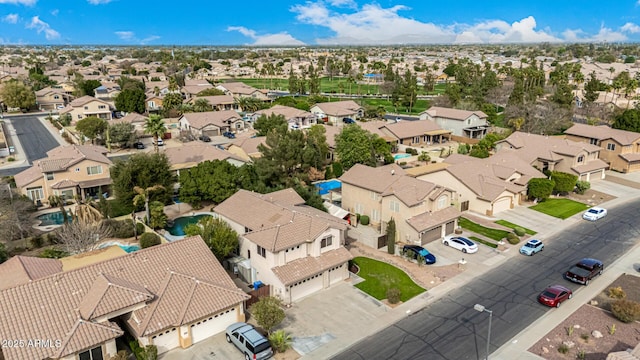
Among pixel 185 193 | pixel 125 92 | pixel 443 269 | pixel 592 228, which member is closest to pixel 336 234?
pixel 443 269

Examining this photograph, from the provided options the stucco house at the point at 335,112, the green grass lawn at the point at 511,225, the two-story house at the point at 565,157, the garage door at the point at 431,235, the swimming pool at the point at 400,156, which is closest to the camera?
the garage door at the point at 431,235

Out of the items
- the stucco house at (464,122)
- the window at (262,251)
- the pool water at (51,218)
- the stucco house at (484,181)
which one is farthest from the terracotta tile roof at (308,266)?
the stucco house at (464,122)

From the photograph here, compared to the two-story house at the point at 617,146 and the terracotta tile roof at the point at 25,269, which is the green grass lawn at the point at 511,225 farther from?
the terracotta tile roof at the point at 25,269

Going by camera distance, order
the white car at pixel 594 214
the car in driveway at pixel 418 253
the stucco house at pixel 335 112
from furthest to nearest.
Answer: the stucco house at pixel 335 112 < the white car at pixel 594 214 < the car in driveway at pixel 418 253

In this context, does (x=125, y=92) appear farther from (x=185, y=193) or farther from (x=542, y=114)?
(x=542, y=114)

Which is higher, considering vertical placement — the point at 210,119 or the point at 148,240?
the point at 210,119

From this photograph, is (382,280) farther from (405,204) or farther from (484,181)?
(484,181)

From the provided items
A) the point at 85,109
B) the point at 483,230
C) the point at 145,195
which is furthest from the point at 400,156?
the point at 85,109
